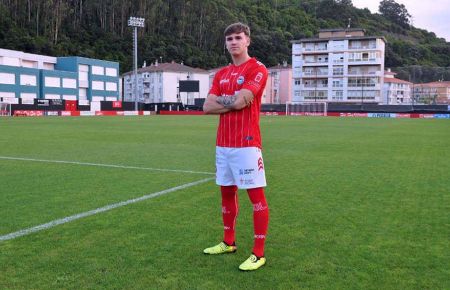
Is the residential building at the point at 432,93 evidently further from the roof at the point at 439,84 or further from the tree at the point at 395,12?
the tree at the point at 395,12

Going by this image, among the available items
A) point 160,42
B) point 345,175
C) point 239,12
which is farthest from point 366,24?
point 345,175

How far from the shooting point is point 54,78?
74875 millimetres

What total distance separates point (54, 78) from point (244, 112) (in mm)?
75991

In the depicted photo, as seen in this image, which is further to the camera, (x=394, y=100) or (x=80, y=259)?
(x=394, y=100)

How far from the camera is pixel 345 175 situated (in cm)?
996

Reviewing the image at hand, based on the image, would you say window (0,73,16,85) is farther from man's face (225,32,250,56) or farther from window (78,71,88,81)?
man's face (225,32,250,56)

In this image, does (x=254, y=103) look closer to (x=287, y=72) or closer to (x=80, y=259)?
(x=80, y=259)

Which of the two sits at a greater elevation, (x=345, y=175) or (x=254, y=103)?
(x=254, y=103)

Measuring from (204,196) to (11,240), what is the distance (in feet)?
10.4

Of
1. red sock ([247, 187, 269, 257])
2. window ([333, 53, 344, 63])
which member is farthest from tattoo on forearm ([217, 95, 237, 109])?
window ([333, 53, 344, 63])

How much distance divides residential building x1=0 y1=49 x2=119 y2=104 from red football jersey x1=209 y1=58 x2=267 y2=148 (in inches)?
2526

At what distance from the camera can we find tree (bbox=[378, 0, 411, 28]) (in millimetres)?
158875

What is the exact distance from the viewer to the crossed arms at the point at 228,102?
4168mm

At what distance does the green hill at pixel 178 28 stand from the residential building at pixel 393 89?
9.74 feet
